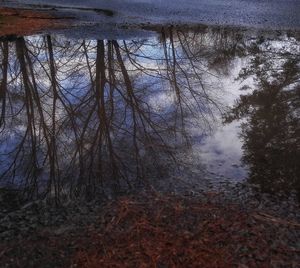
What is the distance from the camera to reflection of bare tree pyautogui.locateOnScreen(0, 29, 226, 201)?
5.49 meters

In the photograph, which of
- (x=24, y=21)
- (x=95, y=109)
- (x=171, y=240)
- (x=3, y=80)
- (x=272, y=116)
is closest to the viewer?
(x=171, y=240)

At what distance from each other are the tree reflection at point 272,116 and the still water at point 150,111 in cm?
2

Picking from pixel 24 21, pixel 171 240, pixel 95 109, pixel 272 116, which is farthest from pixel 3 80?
pixel 171 240

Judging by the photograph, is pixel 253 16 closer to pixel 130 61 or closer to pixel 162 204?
pixel 130 61

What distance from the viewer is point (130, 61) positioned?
28.9ft

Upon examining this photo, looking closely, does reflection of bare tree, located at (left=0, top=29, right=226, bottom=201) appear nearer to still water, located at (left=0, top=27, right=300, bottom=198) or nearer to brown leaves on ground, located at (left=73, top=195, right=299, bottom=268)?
still water, located at (left=0, top=27, right=300, bottom=198)

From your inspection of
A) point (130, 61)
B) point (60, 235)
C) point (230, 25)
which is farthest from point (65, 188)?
point (230, 25)

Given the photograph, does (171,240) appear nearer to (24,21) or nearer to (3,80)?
(3,80)

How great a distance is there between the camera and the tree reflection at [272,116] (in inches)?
214

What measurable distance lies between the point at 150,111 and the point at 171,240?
319 centimetres

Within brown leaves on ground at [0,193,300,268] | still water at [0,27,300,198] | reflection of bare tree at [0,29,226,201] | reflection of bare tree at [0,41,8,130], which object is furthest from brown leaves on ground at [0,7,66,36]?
brown leaves on ground at [0,193,300,268]

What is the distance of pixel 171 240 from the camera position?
4176 millimetres

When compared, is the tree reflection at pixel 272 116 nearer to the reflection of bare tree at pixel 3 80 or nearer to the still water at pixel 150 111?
the still water at pixel 150 111

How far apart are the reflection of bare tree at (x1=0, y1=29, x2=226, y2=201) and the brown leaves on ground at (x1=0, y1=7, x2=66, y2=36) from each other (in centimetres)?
86
